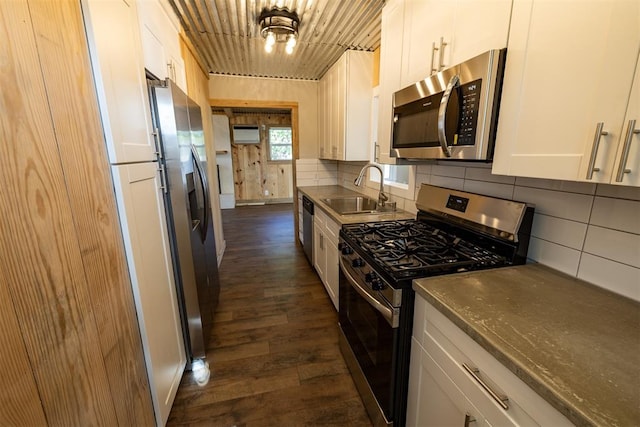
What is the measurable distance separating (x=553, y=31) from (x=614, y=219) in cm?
67

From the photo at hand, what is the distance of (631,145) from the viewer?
0.64 metres

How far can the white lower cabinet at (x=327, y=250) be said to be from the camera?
221cm

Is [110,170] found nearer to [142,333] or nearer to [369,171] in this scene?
[142,333]

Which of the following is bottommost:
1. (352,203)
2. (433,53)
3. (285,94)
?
(352,203)

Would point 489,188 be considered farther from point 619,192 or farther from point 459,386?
point 459,386

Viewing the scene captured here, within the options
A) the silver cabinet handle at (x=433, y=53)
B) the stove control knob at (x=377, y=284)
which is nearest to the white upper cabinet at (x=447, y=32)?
the silver cabinet handle at (x=433, y=53)

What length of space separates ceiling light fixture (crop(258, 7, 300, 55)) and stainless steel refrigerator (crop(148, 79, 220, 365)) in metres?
0.89

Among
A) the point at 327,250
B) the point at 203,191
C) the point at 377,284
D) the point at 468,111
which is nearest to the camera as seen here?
the point at 468,111

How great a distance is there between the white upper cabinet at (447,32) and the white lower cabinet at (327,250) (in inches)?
46.2

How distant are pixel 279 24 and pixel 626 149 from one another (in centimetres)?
223

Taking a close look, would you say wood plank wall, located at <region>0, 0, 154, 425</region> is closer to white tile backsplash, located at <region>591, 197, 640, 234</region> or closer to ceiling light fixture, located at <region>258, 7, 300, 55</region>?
ceiling light fixture, located at <region>258, 7, 300, 55</region>

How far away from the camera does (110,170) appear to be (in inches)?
39.9

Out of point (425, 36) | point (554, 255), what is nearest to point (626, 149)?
point (554, 255)

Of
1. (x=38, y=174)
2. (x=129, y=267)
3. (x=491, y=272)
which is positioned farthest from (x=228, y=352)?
(x=491, y=272)
